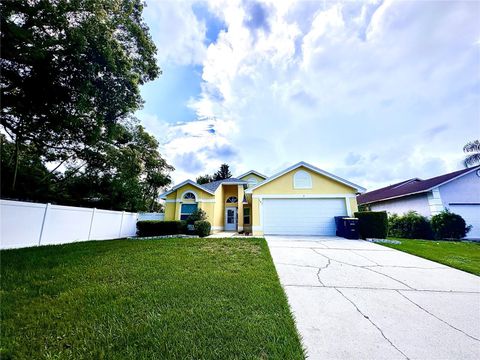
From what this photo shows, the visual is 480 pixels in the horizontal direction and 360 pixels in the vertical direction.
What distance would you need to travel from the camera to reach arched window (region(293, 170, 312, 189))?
12.1 m

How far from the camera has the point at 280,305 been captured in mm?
3076

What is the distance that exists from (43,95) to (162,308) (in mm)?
9555

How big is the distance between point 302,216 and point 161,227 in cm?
951

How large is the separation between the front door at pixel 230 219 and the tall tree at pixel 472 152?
71.5 ft

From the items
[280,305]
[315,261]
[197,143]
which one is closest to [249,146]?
[197,143]

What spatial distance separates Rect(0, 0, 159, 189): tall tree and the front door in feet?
36.6

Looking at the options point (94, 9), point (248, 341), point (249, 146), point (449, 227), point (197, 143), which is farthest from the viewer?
point (197, 143)

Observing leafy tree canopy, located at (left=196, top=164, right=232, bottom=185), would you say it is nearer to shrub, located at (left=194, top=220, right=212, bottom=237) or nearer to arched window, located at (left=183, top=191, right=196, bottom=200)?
arched window, located at (left=183, top=191, right=196, bottom=200)

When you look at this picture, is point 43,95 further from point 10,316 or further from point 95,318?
point 95,318

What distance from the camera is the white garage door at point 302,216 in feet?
37.7

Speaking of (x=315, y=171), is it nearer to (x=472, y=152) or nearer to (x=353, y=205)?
(x=353, y=205)

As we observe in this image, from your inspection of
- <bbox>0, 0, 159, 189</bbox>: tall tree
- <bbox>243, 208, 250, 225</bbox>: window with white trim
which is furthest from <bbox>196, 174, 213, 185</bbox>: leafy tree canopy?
<bbox>0, 0, 159, 189</bbox>: tall tree

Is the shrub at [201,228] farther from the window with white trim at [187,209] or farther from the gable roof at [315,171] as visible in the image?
the gable roof at [315,171]

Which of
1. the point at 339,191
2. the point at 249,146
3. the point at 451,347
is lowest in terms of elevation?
the point at 451,347
